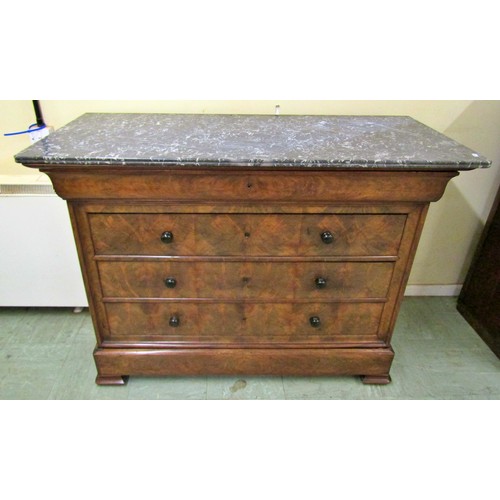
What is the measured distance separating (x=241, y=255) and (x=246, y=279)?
101 mm

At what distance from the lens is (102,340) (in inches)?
56.7

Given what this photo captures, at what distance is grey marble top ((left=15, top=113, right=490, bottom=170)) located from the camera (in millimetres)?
1063

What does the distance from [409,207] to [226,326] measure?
0.78m

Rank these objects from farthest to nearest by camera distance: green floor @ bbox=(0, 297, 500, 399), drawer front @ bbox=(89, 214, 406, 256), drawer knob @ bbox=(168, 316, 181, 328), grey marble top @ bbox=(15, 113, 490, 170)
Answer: green floor @ bbox=(0, 297, 500, 399)
drawer knob @ bbox=(168, 316, 181, 328)
drawer front @ bbox=(89, 214, 406, 256)
grey marble top @ bbox=(15, 113, 490, 170)

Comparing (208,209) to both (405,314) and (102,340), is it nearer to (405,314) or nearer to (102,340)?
(102,340)

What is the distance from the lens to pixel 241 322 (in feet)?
4.65

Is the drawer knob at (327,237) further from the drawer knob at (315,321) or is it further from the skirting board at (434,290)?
the skirting board at (434,290)

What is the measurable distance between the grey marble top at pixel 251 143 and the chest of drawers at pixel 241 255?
0.04 ft

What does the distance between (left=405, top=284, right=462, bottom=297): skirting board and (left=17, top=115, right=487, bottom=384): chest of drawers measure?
0.70 metres

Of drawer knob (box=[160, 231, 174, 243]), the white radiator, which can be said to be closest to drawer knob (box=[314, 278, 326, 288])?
drawer knob (box=[160, 231, 174, 243])

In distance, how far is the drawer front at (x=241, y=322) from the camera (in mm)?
1387

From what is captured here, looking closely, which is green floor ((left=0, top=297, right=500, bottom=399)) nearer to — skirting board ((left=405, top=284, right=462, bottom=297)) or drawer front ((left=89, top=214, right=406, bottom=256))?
skirting board ((left=405, top=284, right=462, bottom=297))

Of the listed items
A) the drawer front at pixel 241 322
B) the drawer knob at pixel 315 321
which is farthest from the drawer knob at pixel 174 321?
the drawer knob at pixel 315 321

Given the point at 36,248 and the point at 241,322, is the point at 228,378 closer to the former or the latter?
the point at 241,322
